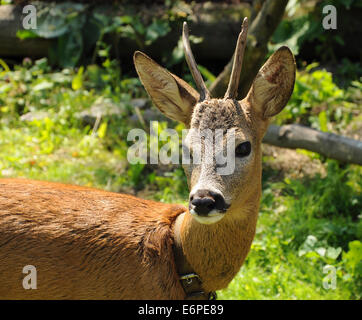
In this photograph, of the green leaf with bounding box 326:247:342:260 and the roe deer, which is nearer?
the roe deer

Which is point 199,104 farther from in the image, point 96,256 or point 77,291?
point 77,291

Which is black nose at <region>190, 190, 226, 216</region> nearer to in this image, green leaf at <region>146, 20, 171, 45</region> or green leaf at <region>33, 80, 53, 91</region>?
green leaf at <region>33, 80, 53, 91</region>

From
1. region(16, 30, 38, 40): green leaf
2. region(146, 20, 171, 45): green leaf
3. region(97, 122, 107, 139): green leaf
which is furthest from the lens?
region(16, 30, 38, 40): green leaf

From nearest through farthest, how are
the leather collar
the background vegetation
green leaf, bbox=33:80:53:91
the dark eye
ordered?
the dark eye, the leather collar, the background vegetation, green leaf, bbox=33:80:53:91

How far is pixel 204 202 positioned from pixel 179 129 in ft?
11.8

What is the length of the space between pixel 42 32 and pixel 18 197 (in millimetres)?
5239

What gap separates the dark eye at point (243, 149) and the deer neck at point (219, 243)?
1.00ft

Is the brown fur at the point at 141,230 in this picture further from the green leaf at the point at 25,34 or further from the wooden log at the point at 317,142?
the green leaf at the point at 25,34

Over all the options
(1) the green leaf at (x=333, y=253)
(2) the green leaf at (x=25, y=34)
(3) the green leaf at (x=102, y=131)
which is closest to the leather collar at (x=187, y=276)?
(1) the green leaf at (x=333, y=253)

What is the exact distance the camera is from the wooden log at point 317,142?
214 inches

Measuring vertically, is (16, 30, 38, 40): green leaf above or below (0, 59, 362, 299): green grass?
above

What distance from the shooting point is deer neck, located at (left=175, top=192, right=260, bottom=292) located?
326cm

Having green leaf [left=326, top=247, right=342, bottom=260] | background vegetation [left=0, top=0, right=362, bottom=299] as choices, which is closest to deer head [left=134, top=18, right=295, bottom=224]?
background vegetation [left=0, top=0, right=362, bottom=299]

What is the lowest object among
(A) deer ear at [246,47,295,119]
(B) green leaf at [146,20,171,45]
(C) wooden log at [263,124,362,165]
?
(A) deer ear at [246,47,295,119]
